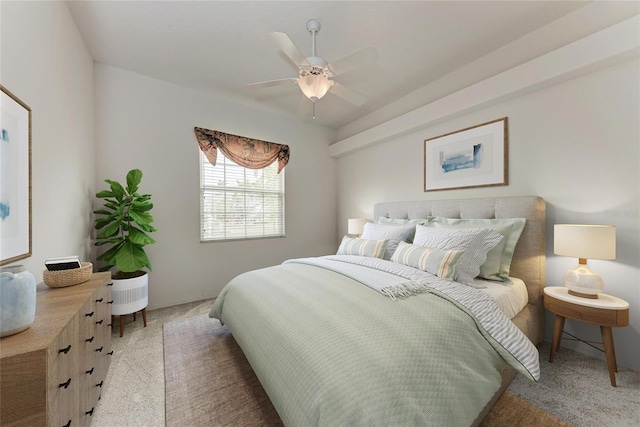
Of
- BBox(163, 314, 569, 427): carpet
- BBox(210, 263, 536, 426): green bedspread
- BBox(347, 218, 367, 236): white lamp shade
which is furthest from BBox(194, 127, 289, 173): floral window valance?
BBox(210, 263, 536, 426): green bedspread

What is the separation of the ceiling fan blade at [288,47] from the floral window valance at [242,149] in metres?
1.84

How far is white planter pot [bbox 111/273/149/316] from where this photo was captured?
2.18 m

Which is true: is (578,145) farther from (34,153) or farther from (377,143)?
(34,153)

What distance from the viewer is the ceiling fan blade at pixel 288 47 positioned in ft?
5.17

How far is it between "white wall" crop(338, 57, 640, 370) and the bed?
211 mm

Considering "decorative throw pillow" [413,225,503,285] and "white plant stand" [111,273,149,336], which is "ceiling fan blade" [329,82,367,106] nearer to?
"decorative throw pillow" [413,225,503,285]

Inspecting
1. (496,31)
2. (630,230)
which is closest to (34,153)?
(496,31)

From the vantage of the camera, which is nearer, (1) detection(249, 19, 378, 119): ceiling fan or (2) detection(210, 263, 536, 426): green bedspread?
(2) detection(210, 263, 536, 426): green bedspread

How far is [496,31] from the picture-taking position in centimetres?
214

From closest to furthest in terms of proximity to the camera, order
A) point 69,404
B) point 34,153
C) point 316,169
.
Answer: point 69,404, point 34,153, point 316,169

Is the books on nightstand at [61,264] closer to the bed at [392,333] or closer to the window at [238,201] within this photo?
the bed at [392,333]

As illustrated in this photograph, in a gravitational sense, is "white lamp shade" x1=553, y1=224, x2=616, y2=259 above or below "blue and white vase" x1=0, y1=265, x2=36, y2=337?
above

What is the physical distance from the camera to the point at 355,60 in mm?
1810

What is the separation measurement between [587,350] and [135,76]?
5095 millimetres
